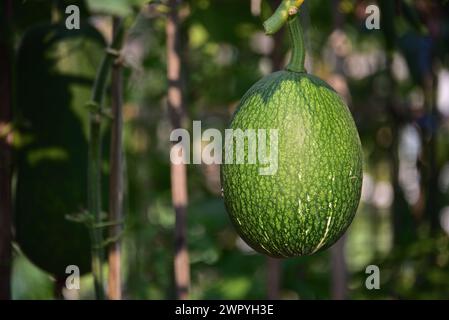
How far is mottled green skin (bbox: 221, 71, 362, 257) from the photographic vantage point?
1033mm

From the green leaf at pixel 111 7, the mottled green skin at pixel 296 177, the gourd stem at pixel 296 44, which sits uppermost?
the green leaf at pixel 111 7

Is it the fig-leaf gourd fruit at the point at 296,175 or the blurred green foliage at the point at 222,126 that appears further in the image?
the blurred green foliage at the point at 222,126

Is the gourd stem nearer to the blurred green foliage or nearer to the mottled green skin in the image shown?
the mottled green skin

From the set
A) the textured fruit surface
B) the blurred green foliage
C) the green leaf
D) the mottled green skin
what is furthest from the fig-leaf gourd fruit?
the textured fruit surface

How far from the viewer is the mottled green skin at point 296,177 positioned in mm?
1033

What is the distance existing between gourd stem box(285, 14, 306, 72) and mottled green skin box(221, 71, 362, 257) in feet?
0.07

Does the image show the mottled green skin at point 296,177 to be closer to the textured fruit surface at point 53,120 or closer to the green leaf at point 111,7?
the green leaf at point 111,7

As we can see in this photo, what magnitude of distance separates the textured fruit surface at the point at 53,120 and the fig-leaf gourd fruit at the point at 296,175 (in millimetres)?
562

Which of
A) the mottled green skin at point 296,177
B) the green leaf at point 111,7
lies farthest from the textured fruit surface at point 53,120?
the mottled green skin at point 296,177

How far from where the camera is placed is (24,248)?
5.00 feet

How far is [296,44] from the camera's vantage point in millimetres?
1041

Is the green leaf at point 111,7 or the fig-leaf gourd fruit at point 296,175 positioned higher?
the green leaf at point 111,7

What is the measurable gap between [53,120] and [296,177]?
2.24ft

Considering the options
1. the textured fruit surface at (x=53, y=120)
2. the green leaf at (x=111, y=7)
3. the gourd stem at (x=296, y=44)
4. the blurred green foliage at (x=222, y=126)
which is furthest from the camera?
the blurred green foliage at (x=222, y=126)
